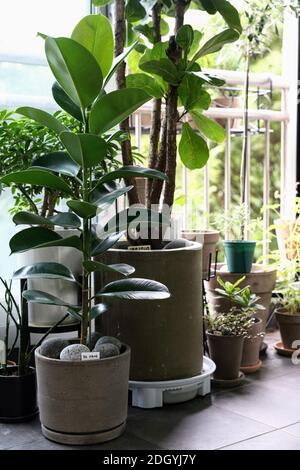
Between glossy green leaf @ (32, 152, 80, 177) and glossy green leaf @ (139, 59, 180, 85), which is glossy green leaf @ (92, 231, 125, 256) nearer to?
glossy green leaf @ (32, 152, 80, 177)

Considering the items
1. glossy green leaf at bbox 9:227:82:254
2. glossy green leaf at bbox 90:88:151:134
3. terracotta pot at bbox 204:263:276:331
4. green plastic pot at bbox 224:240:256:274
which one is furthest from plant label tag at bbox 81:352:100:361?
green plastic pot at bbox 224:240:256:274

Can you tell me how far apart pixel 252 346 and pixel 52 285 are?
1.00m

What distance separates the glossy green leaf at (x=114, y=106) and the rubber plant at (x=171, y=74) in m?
0.39

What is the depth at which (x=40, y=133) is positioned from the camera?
7.63 ft

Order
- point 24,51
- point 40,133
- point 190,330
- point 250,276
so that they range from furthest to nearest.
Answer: point 250,276 < point 24,51 < point 190,330 < point 40,133

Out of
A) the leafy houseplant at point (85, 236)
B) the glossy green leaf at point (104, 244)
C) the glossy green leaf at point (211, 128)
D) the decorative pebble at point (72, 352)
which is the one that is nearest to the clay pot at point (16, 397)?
the leafy houseplant at point (85, 236)

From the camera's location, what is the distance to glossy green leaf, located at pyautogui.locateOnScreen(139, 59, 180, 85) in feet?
7.97

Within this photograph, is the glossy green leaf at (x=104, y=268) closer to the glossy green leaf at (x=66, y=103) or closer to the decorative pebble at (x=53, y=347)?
the decorative pebble at (x=53, y=347)

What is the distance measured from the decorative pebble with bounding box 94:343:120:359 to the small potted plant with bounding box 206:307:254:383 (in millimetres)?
666

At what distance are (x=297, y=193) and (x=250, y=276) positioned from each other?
1048mm

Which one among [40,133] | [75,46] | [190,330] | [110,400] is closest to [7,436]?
[110,400]

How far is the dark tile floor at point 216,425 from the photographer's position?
2129 millimetres

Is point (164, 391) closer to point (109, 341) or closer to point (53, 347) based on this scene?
point (109, 341)
